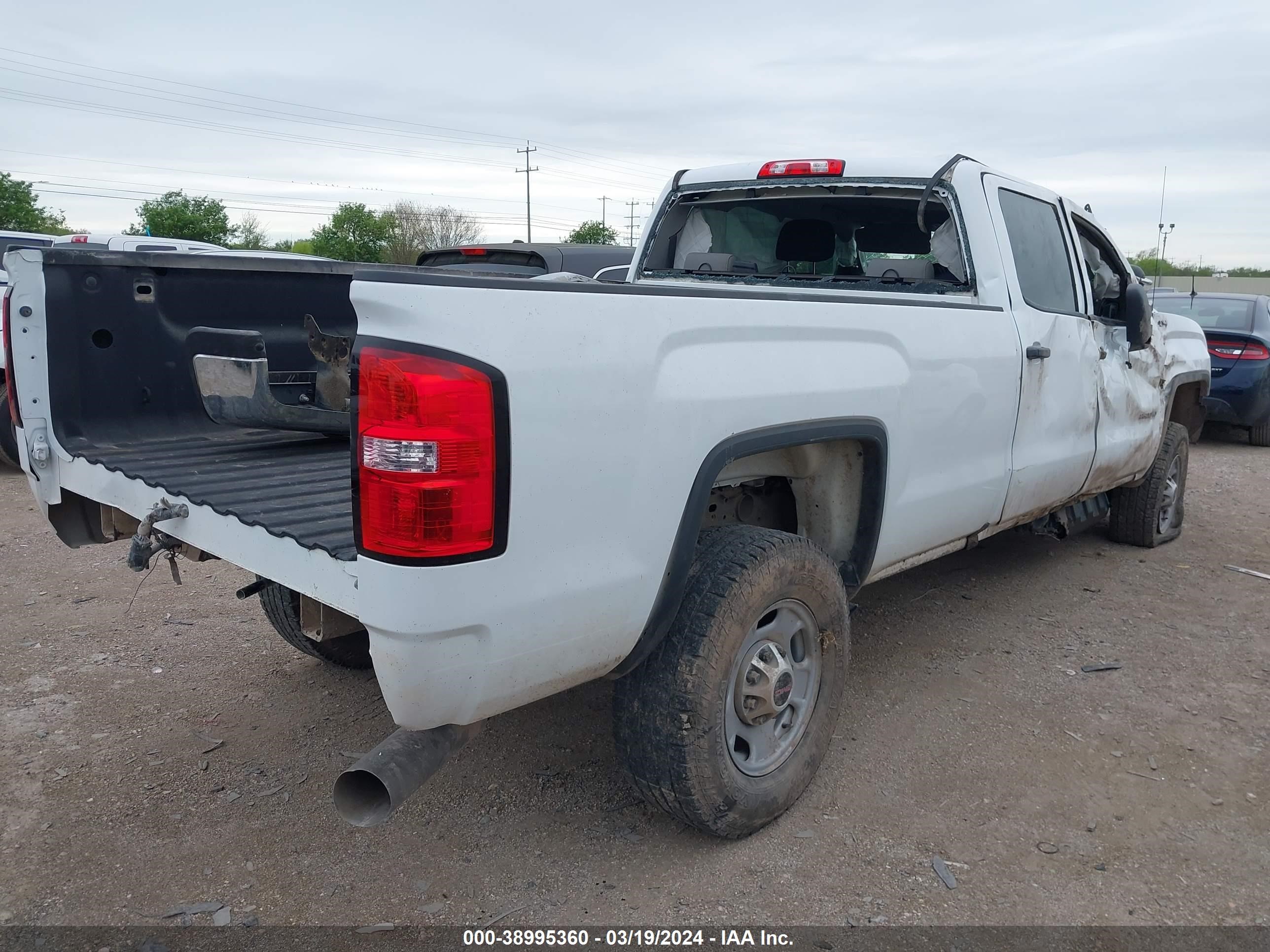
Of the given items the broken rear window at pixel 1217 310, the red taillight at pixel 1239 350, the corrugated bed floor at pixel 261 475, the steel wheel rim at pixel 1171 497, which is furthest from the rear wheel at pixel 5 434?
the red taillight at pixel 1239 350

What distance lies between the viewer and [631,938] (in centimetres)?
249

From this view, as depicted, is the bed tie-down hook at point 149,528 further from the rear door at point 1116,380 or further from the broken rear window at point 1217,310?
the broken rear window at point 1217,310

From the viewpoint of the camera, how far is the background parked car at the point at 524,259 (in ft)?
27.6

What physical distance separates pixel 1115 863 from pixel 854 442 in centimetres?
142

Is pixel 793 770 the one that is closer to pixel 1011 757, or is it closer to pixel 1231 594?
pixel 1011 757

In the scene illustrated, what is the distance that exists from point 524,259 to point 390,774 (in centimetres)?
686

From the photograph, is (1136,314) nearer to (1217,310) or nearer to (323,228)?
(1217,310)

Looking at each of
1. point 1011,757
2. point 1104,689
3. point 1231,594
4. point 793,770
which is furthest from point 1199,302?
point 793,770

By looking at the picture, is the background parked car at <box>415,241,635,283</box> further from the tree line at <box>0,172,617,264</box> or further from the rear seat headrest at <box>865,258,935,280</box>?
the tree line at <box>0,172,617,264</box>

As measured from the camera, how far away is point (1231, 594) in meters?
5.31

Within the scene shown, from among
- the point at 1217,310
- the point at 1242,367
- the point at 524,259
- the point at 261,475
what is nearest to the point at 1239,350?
the point at 1242,367

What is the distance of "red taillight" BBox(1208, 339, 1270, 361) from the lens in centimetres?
977

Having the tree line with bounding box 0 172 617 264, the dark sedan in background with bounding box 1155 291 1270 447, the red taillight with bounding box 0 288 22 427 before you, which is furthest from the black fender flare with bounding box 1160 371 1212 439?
the tree line with bounding box 0 172 617 264

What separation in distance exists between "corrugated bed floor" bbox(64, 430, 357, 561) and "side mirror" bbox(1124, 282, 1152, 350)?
3.53m
